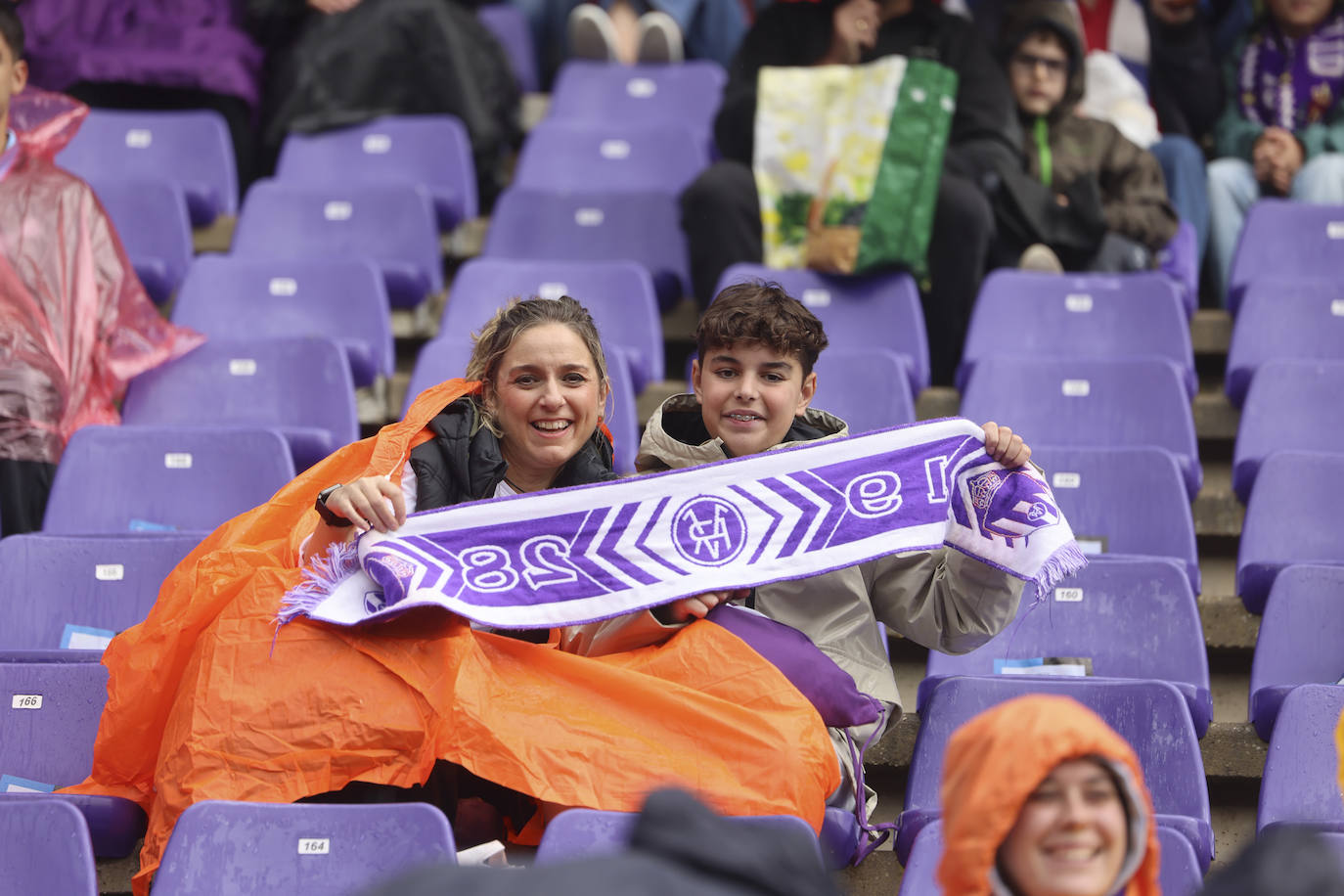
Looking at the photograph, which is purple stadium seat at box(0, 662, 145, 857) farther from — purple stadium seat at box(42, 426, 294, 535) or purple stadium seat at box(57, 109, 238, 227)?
purple stadium seat at box(57, 109, 238, 227)

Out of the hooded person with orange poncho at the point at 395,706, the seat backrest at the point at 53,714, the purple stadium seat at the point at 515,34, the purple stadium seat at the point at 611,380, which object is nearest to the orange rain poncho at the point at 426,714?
the hooded person with orange poncho at the point at 395,706

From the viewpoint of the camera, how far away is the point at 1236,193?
4.89 metres

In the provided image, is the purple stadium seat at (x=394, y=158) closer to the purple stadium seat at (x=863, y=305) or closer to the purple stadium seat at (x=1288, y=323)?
the purple stadium seat at (x=863, y=305)

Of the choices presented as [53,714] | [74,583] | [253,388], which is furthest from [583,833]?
[253,388]

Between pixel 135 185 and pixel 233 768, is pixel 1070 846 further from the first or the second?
pixel 135 185

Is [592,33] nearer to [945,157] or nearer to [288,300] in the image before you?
[945,157]

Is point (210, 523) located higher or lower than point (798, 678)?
lower

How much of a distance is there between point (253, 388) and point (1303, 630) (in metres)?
2.32

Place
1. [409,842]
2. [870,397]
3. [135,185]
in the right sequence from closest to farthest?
1. [409,842]
2. [870,397]
3. [135,185]

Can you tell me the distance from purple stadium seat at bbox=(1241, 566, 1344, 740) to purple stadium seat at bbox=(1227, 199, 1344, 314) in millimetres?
1769

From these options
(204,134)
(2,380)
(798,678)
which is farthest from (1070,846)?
(204,134)

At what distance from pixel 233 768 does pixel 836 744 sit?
2.86ft

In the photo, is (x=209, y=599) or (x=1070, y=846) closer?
(x=1070, y=846)

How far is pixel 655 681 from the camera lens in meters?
2.34
